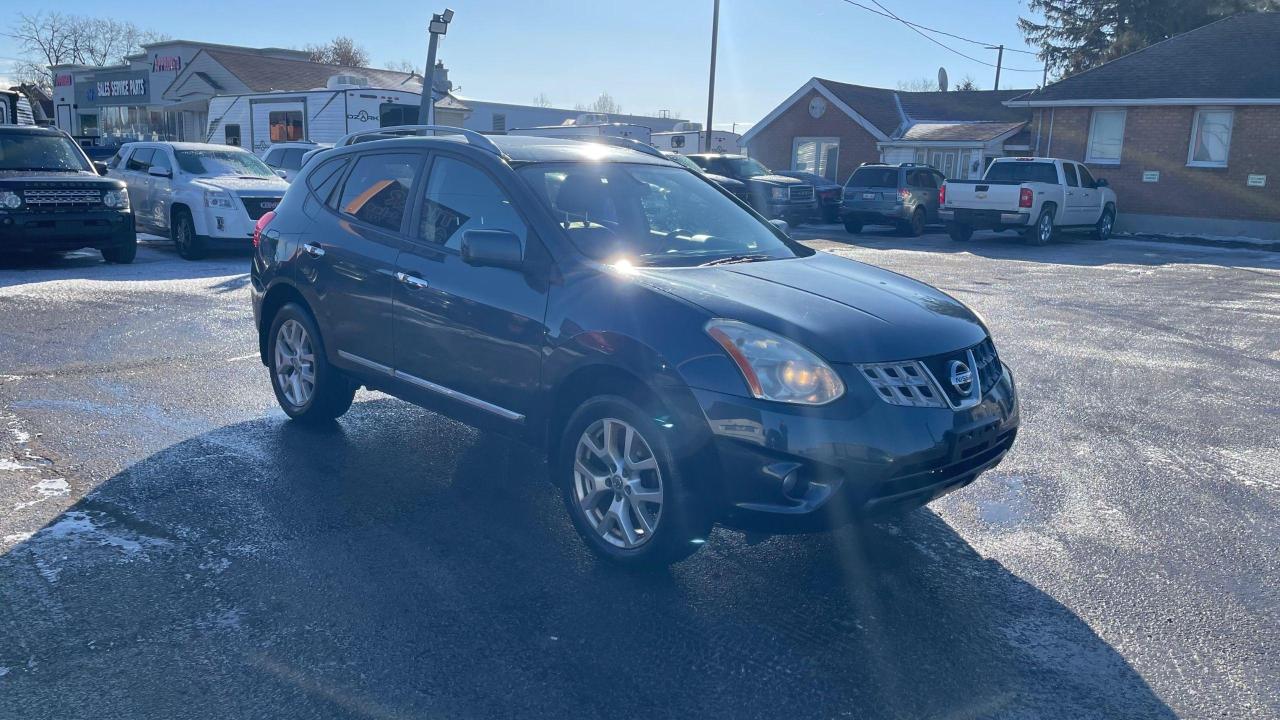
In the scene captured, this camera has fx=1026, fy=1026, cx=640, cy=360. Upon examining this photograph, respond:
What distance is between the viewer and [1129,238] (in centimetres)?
2567

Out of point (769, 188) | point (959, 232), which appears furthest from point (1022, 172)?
point (769, 188)

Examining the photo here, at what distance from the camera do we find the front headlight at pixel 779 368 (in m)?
3.84

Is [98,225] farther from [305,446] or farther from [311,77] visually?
[311,77]

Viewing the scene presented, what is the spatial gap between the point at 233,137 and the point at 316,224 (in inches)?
1062

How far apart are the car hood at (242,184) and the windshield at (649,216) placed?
11.1m

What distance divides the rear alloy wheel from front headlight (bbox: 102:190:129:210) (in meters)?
17.2

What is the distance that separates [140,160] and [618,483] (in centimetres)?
1582

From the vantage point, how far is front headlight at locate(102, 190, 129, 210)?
13.8m

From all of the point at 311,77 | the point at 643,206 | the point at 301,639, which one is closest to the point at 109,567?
the point at 301,639

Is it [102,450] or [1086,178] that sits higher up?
[1086,178]

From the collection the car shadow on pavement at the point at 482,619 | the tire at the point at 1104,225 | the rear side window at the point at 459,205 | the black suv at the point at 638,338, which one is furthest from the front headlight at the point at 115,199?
the tire at the point at 1104,225

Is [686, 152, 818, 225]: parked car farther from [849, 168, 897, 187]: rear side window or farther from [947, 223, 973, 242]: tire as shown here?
[947, 223, 973, 242]: tire

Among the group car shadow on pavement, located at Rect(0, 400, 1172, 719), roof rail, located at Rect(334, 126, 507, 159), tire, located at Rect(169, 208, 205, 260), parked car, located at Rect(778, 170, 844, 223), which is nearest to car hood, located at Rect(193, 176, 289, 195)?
tire, located at Rect(169, 208, 205, 260)

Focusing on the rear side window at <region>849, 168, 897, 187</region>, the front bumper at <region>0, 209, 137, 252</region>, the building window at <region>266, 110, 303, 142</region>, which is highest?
the building window at <region>266, 110, 303, 142</region>
